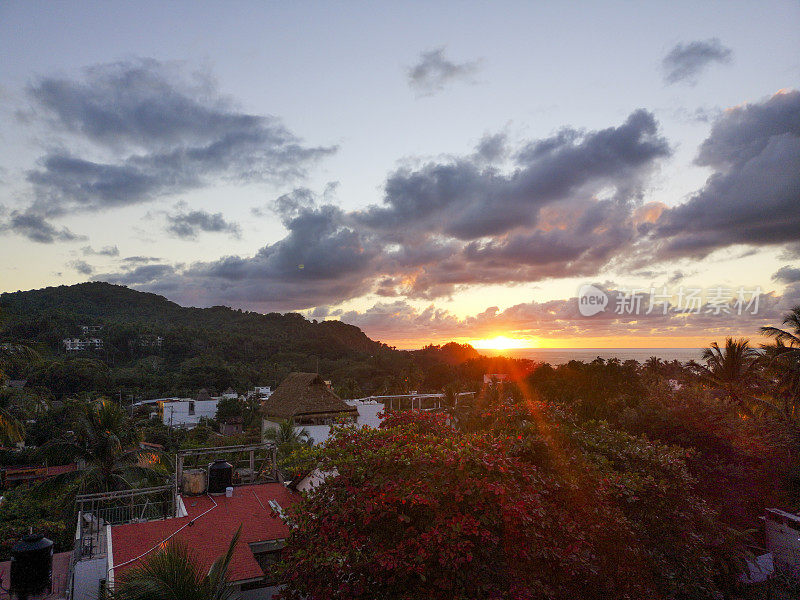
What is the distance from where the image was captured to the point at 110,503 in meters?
16.5

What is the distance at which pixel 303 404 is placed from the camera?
30859 mm

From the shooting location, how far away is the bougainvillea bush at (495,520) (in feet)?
16.3

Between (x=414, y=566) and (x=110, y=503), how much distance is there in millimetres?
16182

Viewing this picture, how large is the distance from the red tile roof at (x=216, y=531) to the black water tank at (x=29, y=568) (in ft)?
3.40

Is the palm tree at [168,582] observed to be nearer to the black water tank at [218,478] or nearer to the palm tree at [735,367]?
the black water tank at [218,478]

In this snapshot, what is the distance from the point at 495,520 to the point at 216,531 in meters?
7.27

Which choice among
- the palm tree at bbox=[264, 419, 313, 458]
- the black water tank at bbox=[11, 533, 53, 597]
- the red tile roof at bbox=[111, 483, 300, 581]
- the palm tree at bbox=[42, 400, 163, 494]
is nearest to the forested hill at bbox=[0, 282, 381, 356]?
the palm tree at bbox=[264, 419, 313, 458]

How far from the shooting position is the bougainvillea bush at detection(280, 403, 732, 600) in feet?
16.3

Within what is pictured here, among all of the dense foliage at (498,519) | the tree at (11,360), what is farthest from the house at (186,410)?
the dense foliage at (498,519)

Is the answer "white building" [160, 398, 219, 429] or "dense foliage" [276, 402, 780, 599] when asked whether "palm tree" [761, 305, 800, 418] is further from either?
"white building" [160, 398, 219, 429]

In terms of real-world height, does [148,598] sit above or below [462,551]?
below

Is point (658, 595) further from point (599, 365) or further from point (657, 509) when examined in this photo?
point (599, 365)

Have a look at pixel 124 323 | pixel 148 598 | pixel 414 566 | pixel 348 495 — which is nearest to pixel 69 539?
pixel 148 598

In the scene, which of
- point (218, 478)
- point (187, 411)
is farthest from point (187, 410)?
point (218, 478)
